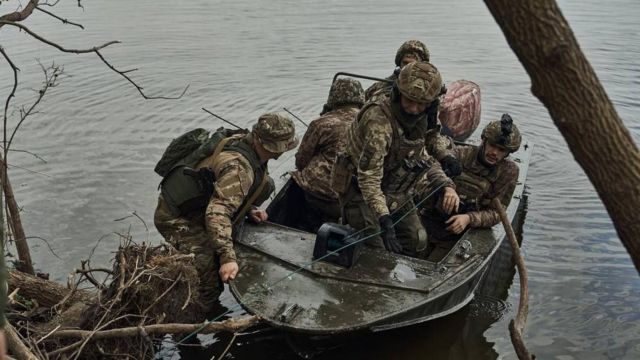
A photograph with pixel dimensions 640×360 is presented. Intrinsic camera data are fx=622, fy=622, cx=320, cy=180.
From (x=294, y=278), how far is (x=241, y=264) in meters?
0.53

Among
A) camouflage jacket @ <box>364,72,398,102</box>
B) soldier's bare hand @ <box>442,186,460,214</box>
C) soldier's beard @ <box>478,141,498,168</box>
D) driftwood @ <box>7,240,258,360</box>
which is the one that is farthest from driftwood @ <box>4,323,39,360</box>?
camouflage jacket @ <box>364,72,398,102</box>

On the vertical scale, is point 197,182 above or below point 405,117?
below

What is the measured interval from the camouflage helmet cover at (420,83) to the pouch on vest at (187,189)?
178 centimetres

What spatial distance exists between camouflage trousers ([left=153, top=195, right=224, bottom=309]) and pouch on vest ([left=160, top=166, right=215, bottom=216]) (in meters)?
0.10

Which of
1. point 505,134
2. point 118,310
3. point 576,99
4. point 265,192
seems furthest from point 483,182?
point 576,99

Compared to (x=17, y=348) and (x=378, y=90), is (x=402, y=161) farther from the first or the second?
(x=17, y=348)

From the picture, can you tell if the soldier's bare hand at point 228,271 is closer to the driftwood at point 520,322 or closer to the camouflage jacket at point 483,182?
the driftwood at point 520,322

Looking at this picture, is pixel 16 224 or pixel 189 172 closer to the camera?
pixel 189 172

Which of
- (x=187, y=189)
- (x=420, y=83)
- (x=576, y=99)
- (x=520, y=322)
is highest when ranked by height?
(x=576, y=99)

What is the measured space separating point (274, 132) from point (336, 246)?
3.70 ft

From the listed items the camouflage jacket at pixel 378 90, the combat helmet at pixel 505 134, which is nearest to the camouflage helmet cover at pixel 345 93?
the camouflage jacket at pixel 378 90

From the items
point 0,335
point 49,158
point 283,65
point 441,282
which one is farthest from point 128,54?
point 0,335

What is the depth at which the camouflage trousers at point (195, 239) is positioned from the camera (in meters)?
5.53

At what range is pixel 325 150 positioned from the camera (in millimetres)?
6961
